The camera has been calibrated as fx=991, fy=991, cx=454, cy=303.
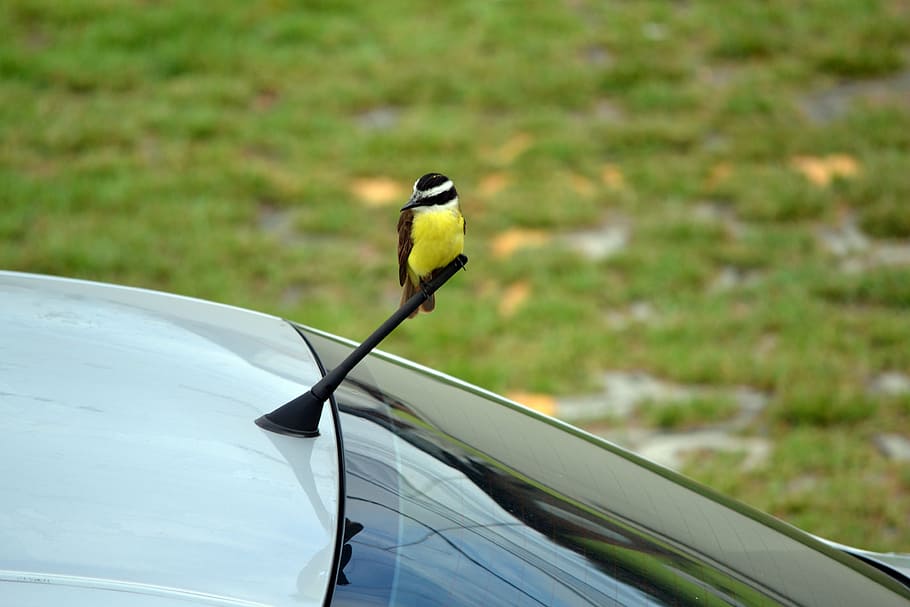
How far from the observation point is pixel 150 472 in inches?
53.1

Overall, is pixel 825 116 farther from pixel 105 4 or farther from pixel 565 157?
pixel 105 4

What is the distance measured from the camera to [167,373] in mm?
1620

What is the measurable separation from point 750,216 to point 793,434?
1.81 meters

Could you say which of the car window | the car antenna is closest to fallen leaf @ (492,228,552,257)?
the car window

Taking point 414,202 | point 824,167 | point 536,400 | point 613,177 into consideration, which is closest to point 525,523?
point 414,202

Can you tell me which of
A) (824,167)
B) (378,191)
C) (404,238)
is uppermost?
(824,167)

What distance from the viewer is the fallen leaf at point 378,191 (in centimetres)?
581

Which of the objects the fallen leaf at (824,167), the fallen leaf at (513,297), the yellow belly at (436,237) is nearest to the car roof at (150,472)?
the yellow belly at (436,237)

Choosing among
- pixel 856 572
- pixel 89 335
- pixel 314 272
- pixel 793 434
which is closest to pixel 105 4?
pixel 314 272

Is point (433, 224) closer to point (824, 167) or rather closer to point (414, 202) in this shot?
point (414, 202)

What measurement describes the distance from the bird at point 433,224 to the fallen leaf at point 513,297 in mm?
2870

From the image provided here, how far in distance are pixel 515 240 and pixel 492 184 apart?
0.57m

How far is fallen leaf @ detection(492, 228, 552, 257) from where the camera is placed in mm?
5417

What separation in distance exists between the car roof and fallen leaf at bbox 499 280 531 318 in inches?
127
